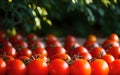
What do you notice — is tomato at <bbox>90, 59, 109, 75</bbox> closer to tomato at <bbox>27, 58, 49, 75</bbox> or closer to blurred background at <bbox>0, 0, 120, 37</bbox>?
tomato at <bbox>27, 58, 49, 75</bbox>

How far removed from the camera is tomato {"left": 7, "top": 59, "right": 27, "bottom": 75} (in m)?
2.42

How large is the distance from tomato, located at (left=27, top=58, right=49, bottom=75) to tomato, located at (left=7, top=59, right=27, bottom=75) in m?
0.03

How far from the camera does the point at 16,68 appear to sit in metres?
2.43

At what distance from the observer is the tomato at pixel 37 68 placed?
7.93ft

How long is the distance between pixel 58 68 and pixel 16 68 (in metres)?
0.23

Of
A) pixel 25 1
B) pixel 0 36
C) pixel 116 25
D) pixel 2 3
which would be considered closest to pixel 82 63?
pixel 25 1

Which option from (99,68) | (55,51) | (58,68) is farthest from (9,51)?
(99,68)

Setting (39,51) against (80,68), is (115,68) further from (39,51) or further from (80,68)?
(39,51)

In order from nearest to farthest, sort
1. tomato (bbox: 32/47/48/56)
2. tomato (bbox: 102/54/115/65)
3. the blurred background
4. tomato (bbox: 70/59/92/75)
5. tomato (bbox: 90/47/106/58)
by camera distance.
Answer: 1. tomato (bbox: 70/59/92/75)
2. tomato (bbox: 102/54/115/65)
3. tomato (bbox: 90/47/106/58)
4. tomato (bbox: 32/47/48/56)
5. the blurred background

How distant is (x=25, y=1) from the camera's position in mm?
2783

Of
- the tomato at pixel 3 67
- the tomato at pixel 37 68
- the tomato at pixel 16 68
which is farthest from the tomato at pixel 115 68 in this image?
the tomato at pixel 3 67

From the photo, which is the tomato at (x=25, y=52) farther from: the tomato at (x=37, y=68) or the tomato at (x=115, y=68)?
the tomato at (x=115, y=68)

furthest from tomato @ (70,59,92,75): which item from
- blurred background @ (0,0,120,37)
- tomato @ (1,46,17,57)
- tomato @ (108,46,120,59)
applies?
blurred background @ (0,0,120,37)

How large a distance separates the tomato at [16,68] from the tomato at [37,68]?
28 millimetres
